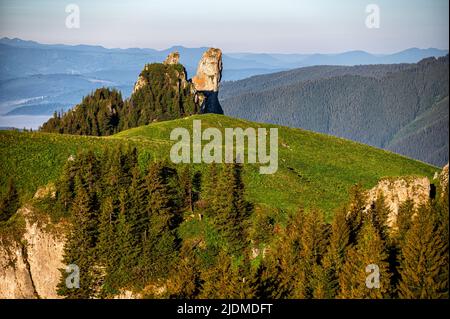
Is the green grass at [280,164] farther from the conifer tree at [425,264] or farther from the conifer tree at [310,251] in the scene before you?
the conifer tree at [425,264]

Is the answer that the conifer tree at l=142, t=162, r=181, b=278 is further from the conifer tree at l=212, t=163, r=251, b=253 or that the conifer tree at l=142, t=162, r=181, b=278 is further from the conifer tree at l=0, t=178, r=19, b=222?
the conifer tree at l=0, t=178, r=19, b=222

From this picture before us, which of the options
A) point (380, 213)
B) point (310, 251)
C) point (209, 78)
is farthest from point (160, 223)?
point (209, 78)

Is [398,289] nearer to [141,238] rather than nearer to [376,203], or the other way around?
[376,203]

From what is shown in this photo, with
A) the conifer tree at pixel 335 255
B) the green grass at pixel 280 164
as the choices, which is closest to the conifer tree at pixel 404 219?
the conifer tree at pixel 335 255

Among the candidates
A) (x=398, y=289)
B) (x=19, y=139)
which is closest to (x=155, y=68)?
(x=19, y=139)

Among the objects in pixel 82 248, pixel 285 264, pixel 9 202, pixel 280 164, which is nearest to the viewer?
pixel 285 264

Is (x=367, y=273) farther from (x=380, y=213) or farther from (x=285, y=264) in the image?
Result: (x=380, y=213)
